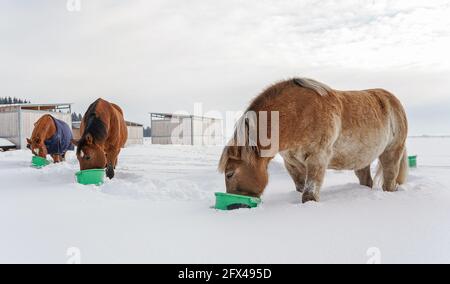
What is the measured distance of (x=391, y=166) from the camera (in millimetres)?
3752

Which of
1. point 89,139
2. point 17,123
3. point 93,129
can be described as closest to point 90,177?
point 89,139

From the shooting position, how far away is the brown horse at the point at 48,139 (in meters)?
8.26

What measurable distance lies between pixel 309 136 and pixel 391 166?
5.34ft

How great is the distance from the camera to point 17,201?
127 inches

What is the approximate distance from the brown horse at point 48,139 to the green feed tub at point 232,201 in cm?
764

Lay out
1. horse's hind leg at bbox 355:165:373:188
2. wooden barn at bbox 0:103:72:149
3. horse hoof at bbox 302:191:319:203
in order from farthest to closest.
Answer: wooden barn at bbox 0:103:72:149, horse's hind leg at bbox 355:165:373:188, horse hoof at bbox 302:191:319:203

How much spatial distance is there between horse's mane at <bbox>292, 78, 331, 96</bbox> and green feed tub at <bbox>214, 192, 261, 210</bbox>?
1.39 meters

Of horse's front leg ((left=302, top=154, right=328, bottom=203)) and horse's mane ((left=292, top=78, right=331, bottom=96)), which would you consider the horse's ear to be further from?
horse's front leg ((left=302, top=154, right=328, bottom=203))

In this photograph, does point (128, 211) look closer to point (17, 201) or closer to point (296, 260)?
point (17, 201)

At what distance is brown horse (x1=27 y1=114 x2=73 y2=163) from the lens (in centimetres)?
826

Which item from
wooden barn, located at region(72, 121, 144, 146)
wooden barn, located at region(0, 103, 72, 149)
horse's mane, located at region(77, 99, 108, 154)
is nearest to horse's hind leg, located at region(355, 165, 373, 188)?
horse's mane, located at region(77, 99, 108, 154)

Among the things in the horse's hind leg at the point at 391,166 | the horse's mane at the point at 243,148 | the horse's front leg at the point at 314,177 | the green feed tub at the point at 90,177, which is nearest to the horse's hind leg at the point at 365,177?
the horse's hind leg at the point at 391,166
